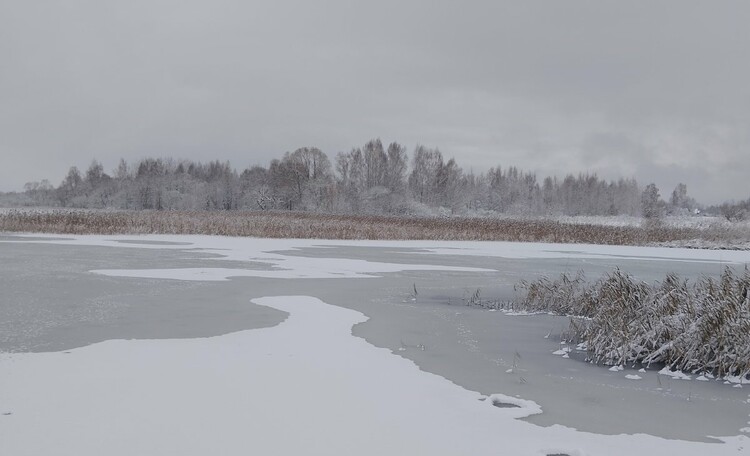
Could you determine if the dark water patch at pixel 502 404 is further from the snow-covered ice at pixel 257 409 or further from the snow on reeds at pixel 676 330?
the snow on reeds at pixel 676 330

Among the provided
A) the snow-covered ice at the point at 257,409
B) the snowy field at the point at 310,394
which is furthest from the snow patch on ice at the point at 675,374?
the snow-covered ice at the point at 257,409

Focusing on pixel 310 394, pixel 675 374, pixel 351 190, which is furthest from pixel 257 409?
pixel 351 190

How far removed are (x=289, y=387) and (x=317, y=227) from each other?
2379 centimetres

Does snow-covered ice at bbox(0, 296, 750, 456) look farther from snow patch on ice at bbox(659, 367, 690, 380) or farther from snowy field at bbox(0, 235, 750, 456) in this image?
snow patch on ice at bbox(659, 367, 690, 380)

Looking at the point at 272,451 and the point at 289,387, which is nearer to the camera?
the point at 272,451

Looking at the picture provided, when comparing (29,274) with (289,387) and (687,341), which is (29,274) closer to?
(289,387)

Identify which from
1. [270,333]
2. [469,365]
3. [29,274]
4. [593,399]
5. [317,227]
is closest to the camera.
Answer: [593,399]

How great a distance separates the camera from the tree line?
73125mm

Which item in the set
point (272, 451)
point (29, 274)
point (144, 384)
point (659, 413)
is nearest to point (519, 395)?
point (659, 413)

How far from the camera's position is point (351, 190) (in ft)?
247

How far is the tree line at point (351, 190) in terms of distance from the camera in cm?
7312

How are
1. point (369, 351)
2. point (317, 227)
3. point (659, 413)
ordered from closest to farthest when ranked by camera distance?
1. point (659, 413)
2. point (369, 351)
3. point (317, 227)

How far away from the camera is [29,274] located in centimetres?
1161

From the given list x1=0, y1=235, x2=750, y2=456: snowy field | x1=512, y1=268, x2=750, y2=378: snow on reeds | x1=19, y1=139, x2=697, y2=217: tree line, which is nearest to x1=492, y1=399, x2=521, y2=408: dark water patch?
x1=0, y1=235, x2=750, y2=456: snowy field
